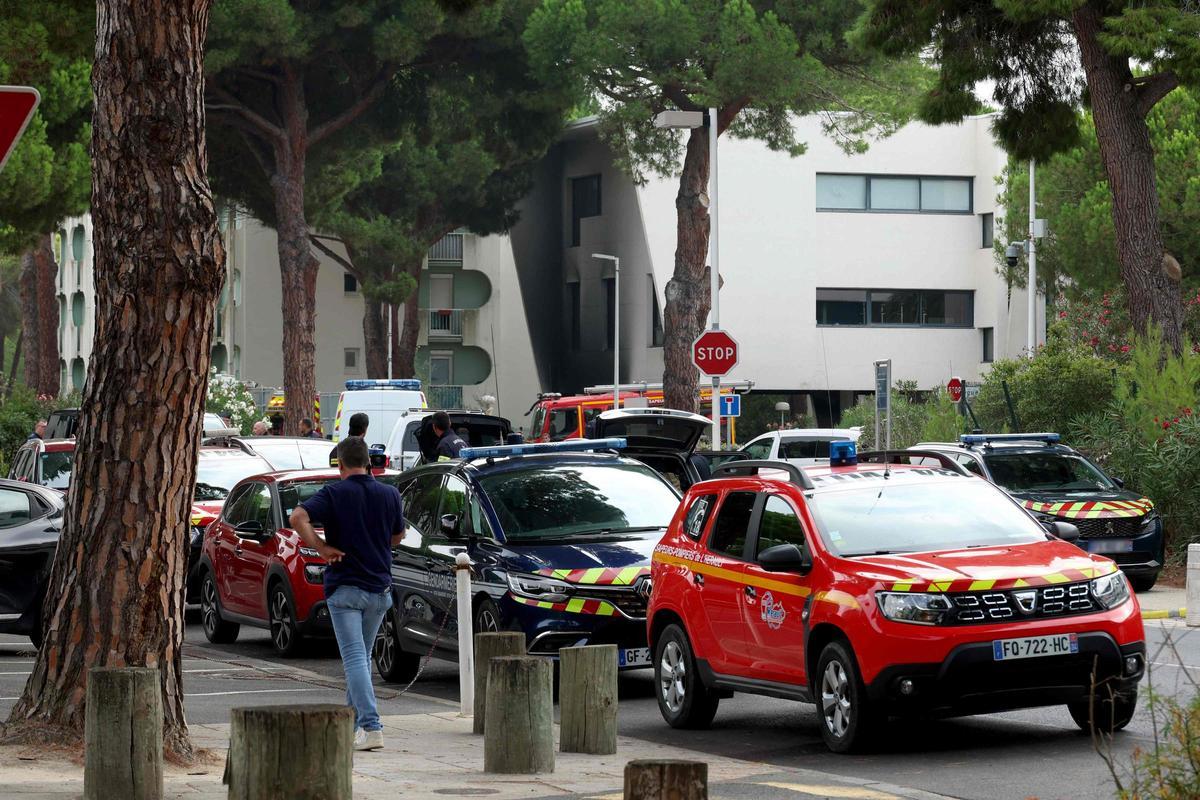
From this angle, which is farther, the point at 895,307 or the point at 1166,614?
the point at 895,307

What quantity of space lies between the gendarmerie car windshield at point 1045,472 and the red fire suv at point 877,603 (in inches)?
393

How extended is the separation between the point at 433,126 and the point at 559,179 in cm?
2772

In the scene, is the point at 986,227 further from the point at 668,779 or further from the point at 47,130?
the point at 668,779

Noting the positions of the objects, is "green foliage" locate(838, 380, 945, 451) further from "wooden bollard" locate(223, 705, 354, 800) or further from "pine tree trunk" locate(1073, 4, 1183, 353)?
"wooden bollard" locate(223, 705, 354, 800)

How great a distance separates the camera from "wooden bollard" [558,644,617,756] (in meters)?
10.7

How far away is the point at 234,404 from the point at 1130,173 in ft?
96.4

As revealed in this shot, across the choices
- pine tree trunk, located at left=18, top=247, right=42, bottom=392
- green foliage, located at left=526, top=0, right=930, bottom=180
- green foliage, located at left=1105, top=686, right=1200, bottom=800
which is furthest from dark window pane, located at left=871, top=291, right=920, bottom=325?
green foliage, located at left=1105, top=686, right=1200, bottom=800

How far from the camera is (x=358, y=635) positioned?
11.0 metres

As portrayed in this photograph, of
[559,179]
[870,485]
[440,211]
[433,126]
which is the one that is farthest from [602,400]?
[870,485]

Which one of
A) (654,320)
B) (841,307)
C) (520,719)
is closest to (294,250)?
(654,320)

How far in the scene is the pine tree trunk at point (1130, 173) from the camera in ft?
83.3

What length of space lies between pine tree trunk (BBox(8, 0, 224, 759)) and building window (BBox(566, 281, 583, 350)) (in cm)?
6228

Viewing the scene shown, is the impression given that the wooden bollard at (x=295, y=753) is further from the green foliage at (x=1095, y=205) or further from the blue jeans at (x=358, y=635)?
the green foliage at (x=1095, y=205)

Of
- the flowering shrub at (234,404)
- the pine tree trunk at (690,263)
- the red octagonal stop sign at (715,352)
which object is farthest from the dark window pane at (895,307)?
the red octagonal stop sign at (715,352)
